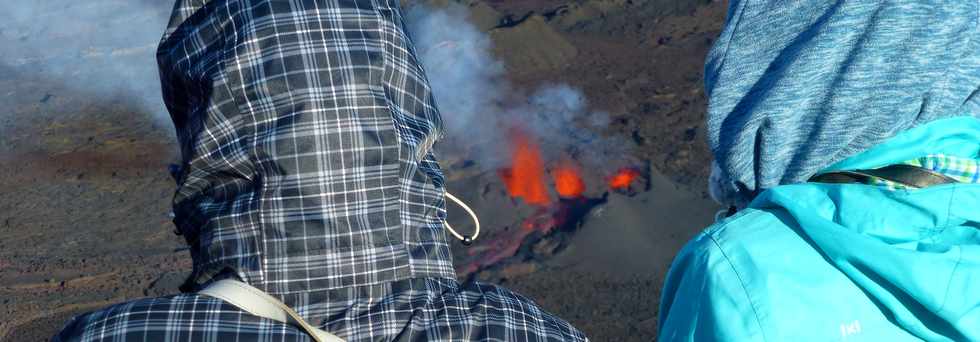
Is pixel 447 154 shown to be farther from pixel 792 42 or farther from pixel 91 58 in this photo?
pixel 792 42

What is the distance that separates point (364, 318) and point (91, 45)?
806 cm

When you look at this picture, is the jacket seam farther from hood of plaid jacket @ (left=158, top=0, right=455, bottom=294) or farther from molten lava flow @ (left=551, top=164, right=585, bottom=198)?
molten lava flow @ (left=551, top=164, right=585, bottom=198)

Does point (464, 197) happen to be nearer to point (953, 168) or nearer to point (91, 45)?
point (953, 168)

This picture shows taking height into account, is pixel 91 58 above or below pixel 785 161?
below

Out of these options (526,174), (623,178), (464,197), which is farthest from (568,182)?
(464,197)

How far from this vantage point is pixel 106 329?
1311mm

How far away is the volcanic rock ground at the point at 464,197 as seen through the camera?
4.96 metres

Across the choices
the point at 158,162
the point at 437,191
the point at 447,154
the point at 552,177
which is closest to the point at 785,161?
the point at 437,191

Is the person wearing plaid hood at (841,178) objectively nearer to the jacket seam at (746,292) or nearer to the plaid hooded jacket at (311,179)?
the jacket seam at (746,292)

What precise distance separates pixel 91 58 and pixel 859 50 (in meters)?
8.15

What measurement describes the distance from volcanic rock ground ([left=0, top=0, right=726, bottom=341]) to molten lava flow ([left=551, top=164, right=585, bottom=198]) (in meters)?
0.10

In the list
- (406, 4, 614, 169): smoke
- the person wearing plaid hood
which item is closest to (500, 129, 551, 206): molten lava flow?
(406, 4, 614, 169): smoke

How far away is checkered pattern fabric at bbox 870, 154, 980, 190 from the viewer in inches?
56.7

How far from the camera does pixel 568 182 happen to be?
621 centimetres
